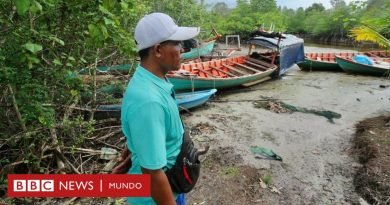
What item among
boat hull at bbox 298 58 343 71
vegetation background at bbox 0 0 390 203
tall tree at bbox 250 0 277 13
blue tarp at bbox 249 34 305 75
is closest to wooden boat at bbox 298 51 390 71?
boat hull at bbox 298 58 343 71

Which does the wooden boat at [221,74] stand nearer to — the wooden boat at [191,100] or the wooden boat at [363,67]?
the wooden boat at [191,100]

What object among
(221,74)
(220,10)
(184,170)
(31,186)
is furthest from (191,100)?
(220,10)

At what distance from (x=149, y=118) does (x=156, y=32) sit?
52cm

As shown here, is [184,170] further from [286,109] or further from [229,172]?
[286,109]

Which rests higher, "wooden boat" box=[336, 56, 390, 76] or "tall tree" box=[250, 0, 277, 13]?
"tall tree" box=[250, 0, 277, 13]

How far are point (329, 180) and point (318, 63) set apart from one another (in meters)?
13.2

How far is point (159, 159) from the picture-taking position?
1.73 metres

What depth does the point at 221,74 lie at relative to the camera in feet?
42.7

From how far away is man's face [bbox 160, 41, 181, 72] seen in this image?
1.92m

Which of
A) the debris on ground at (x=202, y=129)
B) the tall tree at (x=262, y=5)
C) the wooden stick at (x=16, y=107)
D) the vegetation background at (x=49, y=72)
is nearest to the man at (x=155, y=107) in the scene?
the vegetation background at (x=49, y=72)

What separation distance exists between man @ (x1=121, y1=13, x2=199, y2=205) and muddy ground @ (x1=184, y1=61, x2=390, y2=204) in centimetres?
325

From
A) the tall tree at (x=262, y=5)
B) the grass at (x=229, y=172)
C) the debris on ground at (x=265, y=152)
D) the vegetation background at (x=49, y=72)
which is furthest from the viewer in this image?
the tall tree at (x=262, y=5)

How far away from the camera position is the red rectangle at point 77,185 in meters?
2.16

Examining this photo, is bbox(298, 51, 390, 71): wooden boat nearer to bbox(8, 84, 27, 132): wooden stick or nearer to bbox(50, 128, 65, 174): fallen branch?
bbox(50, 128, 65, 174): fallen branch
